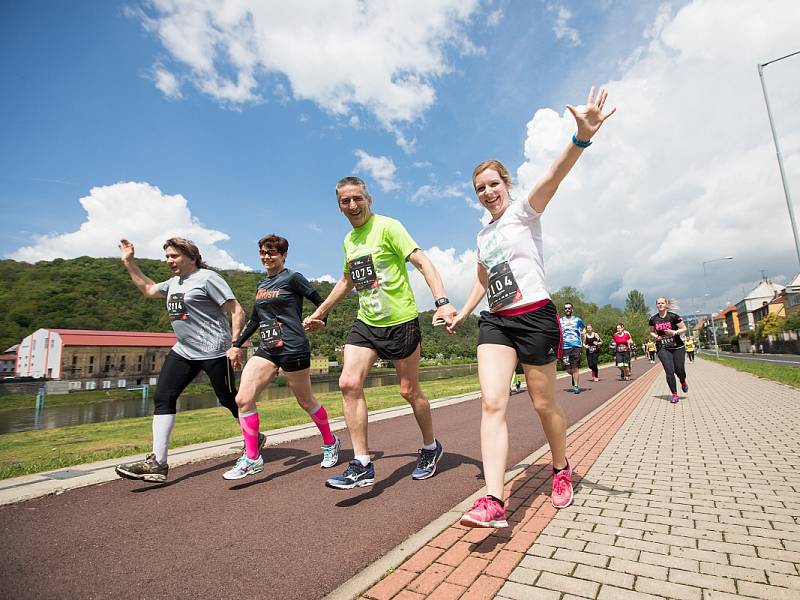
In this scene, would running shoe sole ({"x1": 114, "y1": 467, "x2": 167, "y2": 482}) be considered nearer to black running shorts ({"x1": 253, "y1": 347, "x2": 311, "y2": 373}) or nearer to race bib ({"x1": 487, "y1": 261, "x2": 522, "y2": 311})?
black running shorts ({"x1": 253, "y1": 347, "x2": 311, "y2": 373})

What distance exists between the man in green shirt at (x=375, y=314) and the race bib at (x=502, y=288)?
1.47ft

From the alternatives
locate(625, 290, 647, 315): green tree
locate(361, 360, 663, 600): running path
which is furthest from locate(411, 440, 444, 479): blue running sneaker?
locate(625, 290, 647, 315): green tree

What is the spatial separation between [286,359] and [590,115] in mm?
3114

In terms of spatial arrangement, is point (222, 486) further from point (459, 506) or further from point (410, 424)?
point (410, 424)

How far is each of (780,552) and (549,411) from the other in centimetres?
130

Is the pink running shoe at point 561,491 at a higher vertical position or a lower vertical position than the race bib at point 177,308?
lower

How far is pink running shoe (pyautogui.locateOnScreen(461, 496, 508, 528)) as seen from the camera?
2238 millimetres

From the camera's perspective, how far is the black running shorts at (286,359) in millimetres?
4117

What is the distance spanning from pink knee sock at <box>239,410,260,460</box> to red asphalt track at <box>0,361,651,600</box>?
23 centimetres

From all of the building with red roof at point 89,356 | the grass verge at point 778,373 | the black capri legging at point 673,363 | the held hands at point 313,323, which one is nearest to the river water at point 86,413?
the grass verge at point 778,373

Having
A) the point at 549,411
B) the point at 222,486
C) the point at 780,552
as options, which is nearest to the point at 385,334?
the point at 549,411

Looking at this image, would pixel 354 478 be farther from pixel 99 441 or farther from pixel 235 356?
pixel 99 441

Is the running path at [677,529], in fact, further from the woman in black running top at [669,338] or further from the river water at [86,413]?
the river water at [86,413]

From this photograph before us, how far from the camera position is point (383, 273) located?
365 centimetres
